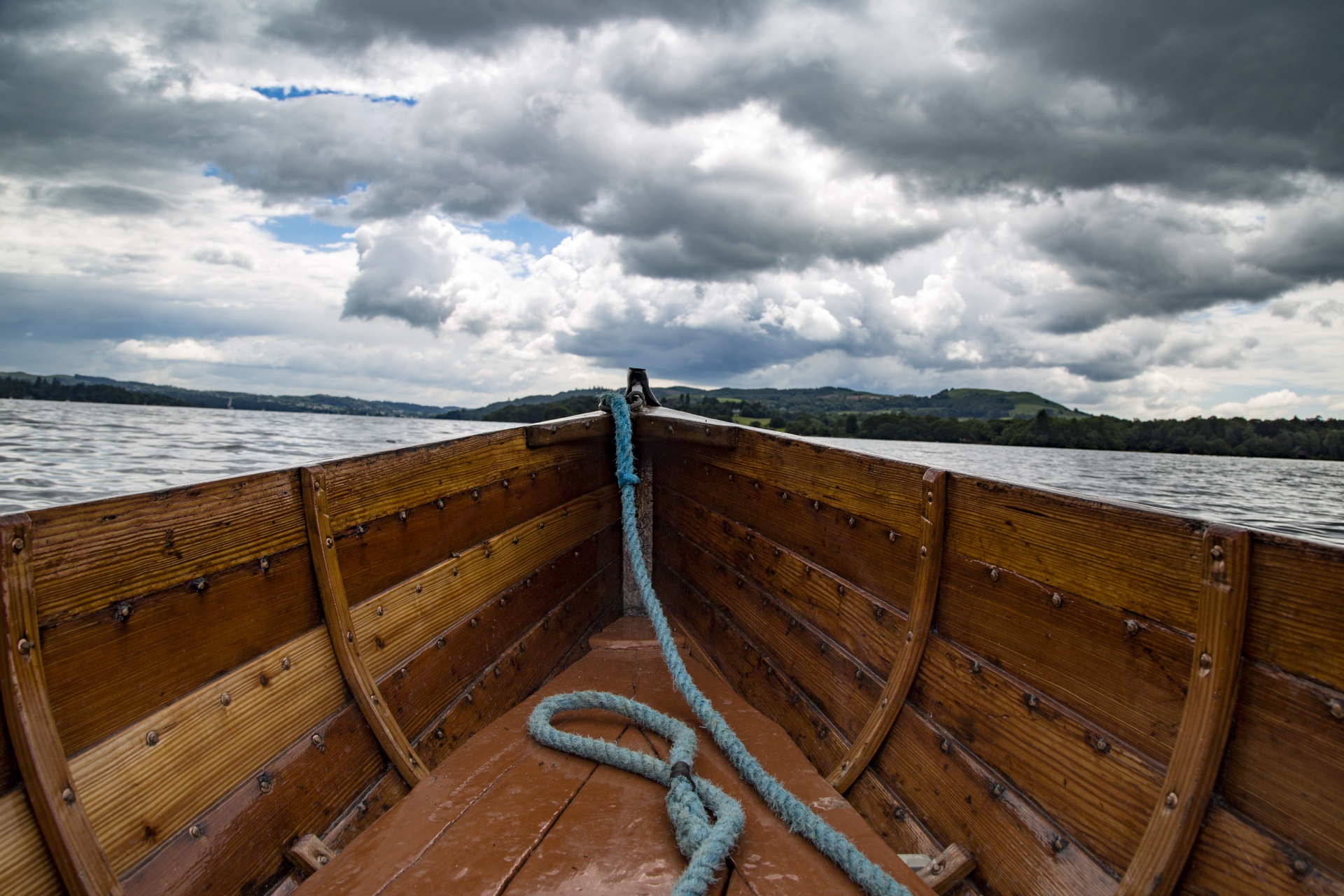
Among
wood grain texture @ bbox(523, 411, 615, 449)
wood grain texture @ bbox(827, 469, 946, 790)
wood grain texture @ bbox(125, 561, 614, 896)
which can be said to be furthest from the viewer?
wood grain texture @ bbox(523, 411, 615, 449)

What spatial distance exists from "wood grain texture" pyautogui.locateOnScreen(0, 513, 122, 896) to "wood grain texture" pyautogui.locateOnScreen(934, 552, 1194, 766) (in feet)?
7.81

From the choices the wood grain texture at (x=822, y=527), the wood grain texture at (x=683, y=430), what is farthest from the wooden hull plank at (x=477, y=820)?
the wood grain texture at (x=683, y=430)

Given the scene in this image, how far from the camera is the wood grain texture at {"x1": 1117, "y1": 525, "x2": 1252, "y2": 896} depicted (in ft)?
4.83

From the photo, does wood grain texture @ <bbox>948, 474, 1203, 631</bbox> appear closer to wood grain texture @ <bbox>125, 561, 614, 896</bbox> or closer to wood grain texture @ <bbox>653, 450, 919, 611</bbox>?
wood grain texture @ <bbox>653, 450, 919, 611</bbox>

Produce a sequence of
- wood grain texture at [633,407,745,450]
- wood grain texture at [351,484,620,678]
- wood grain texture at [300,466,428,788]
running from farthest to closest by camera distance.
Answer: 1. wood grain texture at [633,407,745,450]
2. wood grain texture at [351,484,620,678]
3. wood grain texture at [300,466,428,788]

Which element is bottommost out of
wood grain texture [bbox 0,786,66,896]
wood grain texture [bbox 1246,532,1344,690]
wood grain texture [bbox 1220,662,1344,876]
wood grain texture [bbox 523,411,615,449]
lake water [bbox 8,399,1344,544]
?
lake water [bbox 8,399,1344,544]

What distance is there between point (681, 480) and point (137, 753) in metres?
3.00

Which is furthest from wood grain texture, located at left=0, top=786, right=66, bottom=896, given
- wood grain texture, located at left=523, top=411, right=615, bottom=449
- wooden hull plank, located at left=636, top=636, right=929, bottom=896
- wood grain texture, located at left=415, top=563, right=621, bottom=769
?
wood grain texture, located at left=523, top=411, right=615, bottom=449

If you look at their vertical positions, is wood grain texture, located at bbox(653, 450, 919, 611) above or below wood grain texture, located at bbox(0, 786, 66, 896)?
above

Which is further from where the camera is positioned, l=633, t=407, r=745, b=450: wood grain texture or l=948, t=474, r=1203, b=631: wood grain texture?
l=633, t=407, r=745, b=450: wood grain texture

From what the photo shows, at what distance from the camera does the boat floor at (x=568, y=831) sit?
1.81m

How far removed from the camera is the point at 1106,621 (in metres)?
1.79

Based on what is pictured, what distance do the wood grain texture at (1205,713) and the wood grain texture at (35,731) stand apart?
2.34 m

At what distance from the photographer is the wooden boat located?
1.44 m
